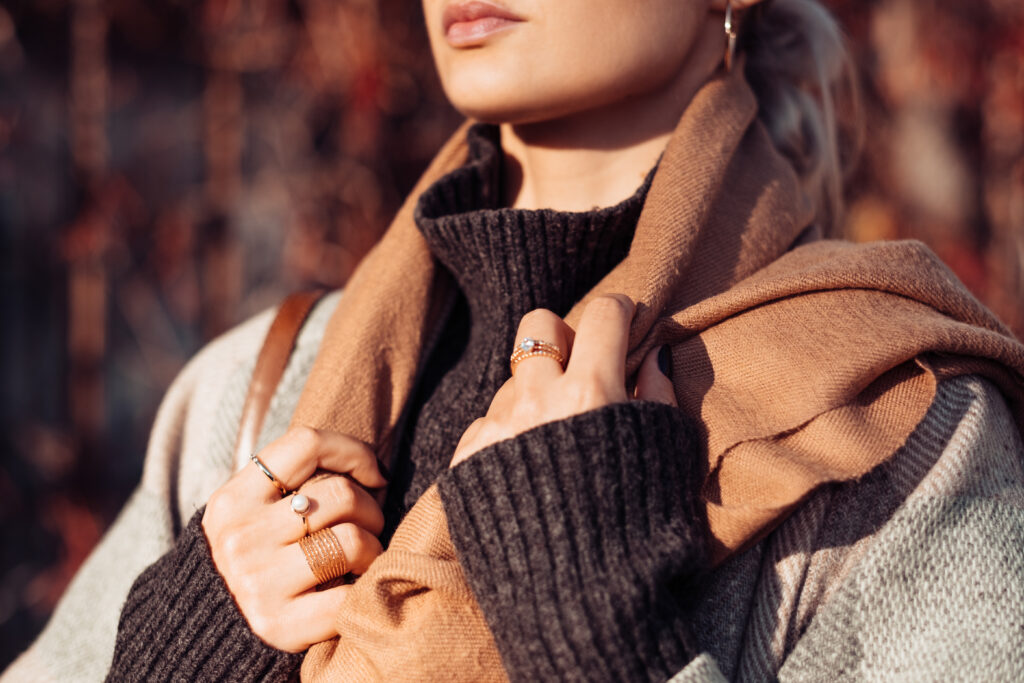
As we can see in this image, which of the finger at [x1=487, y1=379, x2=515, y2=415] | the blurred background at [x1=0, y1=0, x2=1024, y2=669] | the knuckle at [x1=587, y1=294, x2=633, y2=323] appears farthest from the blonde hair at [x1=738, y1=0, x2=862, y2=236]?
the blurred background at [x1=0, y1=0, x2=1024, y2=669]

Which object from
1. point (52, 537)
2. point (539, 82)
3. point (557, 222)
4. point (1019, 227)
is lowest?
point (52, 537)

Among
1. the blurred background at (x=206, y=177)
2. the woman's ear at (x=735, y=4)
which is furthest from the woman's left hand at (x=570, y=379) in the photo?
the blurred background at (x=206, y=177)

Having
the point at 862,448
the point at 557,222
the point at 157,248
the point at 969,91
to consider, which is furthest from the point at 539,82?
the point at 969,91

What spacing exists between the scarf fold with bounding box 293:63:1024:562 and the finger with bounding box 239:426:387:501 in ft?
0.19

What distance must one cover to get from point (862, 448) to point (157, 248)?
8.92ft

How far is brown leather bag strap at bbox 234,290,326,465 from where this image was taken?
1.22 m

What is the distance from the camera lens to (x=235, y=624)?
3.12 feet

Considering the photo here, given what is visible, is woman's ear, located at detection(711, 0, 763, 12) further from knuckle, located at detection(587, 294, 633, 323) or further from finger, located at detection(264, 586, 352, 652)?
finger, located at detection(264, 586, 352, 652)

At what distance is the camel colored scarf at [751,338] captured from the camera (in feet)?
2.80

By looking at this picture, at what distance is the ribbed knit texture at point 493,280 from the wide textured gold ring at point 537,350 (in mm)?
202

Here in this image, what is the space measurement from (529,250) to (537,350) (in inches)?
10.3

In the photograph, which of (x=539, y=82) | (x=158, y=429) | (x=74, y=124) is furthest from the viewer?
(x=74, y=124)

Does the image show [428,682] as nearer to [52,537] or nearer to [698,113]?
[698,113]

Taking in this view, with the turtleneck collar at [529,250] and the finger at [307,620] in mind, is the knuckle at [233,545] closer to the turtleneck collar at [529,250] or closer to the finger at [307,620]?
the finger at [307,620]
